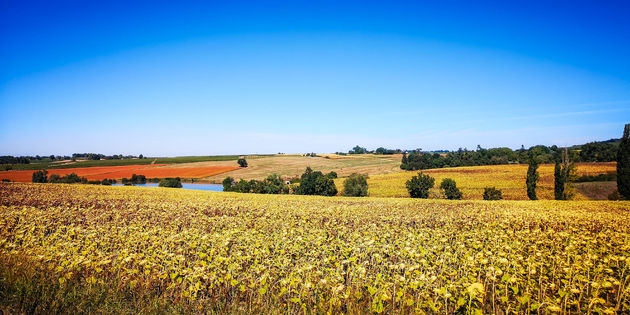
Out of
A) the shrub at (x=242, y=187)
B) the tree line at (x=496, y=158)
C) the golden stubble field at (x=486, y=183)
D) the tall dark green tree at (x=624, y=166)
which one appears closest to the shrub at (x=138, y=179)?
the shrub at (x=242, y=187)

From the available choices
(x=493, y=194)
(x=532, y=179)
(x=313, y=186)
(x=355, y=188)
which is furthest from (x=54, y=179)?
(x=532, y=179)

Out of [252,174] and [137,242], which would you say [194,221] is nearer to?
[137,242]

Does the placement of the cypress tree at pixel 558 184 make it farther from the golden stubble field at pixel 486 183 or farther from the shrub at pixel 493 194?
the shrub at pixel 493 194

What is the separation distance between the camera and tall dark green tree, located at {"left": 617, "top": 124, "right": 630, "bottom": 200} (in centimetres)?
4297

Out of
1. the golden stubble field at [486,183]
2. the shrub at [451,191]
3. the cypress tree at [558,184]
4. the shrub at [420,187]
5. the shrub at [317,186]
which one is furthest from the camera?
the shrub at [317,186]

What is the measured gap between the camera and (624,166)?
43.6 meters

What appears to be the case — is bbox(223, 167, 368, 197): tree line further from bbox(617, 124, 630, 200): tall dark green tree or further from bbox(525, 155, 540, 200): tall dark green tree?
bbox(617, 124, 630, 200): tall dark green tree

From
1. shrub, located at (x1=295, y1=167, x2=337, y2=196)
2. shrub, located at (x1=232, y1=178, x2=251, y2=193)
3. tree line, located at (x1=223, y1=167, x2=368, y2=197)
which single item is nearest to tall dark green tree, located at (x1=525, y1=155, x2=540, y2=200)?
tree line, located at (x1=223, y1=167, x2=368, y2=197)

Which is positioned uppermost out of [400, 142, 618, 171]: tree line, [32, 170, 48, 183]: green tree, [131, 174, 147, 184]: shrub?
[400, 142, 618, 171]: tree line

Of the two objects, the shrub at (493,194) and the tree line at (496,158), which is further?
the tree line at (496,158)

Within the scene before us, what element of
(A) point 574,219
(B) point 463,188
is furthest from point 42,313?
(B) point 463,188

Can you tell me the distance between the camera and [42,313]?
4.68 metres

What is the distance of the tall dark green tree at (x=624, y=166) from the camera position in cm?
4297

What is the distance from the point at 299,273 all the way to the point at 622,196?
208ft
